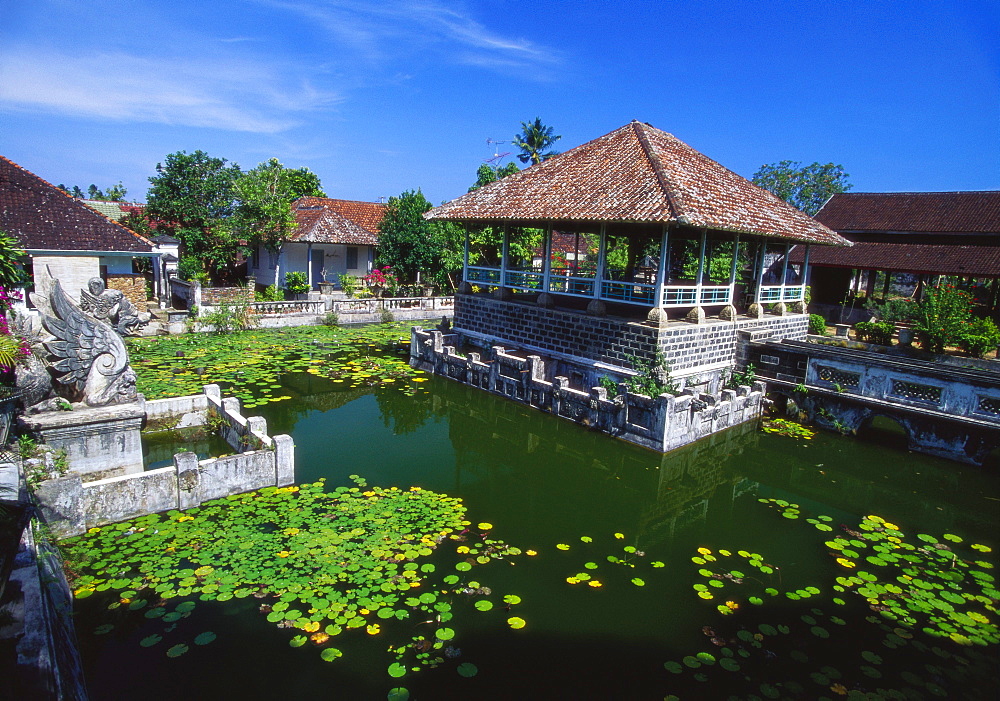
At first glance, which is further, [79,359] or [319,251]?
[319,251]

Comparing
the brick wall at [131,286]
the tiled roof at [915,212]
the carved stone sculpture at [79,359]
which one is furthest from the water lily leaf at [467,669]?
the tiled roof at [915,212]

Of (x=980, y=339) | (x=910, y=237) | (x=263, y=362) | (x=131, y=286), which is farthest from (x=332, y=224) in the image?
(x=910, y=237)

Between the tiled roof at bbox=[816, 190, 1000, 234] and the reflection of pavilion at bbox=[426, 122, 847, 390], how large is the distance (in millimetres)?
9926

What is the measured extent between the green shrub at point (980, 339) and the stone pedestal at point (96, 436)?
1973 cm

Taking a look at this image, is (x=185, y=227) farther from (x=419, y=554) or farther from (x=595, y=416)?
(x=419, y=554)

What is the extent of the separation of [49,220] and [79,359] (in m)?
11.6

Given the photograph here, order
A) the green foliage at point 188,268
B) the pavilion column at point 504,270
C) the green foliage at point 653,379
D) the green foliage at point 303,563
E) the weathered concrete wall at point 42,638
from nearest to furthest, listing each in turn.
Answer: the weathered concrete wall at point 42,638
the green foliage at point 303,563
the green foliage at point 653,379
the pavilion column at point 504,270
the green foliage at point 188,268

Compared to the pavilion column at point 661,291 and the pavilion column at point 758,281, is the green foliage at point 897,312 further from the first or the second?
the pavilion column at point 661,291

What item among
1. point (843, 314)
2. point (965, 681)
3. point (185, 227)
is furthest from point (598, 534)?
point (185, 227)

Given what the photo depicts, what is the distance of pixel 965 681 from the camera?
16.8 feet

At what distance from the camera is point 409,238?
23891 mm

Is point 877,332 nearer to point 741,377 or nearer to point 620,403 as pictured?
point 741,377

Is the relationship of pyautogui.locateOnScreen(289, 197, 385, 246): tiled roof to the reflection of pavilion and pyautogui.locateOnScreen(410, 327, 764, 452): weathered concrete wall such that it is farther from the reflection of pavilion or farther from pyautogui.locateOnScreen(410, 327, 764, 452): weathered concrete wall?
pyautogui.locateOnScreen(410, 327, 764, 452): weathered concrete wall

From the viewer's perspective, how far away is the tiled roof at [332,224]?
24.6 meters
